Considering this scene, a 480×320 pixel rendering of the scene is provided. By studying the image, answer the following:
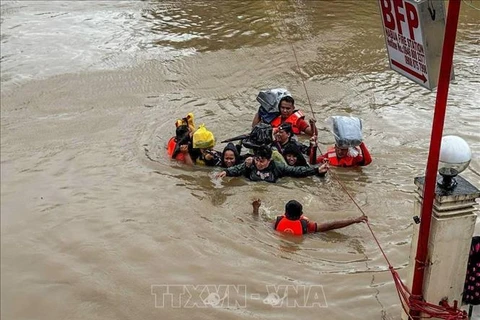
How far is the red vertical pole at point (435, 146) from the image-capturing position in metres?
3.11

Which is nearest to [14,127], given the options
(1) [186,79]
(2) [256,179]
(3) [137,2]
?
(1) [186,79]

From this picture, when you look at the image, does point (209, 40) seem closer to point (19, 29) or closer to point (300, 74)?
point (300, 74)

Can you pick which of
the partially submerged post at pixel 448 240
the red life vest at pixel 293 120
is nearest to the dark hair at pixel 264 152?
the red life vest at pixel 293 120

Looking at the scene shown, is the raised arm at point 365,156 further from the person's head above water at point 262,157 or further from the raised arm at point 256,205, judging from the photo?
the raised arm at point 256,205

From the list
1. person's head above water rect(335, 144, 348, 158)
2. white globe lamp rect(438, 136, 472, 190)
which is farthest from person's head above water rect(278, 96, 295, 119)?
white globe lamp rect(438, 136, 472, 190)

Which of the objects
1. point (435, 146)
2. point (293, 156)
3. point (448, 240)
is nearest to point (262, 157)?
point (293, 156)

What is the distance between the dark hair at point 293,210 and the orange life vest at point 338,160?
6.31 ft

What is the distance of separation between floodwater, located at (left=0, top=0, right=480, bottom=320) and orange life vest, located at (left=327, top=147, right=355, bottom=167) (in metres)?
0.11

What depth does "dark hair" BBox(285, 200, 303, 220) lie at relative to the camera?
19.4 feet

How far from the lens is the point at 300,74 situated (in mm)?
11461

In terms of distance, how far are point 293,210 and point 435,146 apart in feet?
8.88

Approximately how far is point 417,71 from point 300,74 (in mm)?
8111

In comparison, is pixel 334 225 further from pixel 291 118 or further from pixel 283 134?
pixel 291 118

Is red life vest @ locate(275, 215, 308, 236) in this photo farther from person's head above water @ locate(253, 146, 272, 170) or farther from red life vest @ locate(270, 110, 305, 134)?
red life vest @ locate(270, 110, 305, 134)
